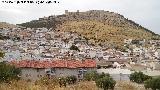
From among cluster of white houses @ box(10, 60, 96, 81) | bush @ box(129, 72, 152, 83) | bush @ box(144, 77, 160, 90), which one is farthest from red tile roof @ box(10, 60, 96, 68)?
bush @ box(144, 77, 160, 90)

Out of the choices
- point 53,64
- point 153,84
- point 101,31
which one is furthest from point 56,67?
point 101,31

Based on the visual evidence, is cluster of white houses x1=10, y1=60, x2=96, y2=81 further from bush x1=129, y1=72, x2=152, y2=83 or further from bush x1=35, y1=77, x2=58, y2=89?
bush x1=35, y1=77, x2=58, y2=89

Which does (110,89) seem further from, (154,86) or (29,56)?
(29,56)

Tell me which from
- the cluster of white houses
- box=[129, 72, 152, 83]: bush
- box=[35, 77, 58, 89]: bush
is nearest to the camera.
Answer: box=[35, 77, 58, 89]: bush

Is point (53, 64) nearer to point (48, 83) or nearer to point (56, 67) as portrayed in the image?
point (56, 67)

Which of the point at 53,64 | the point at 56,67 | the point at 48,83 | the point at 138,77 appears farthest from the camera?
the point at 53,64

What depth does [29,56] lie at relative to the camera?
256 feet

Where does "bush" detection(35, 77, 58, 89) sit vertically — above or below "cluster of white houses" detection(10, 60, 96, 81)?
above

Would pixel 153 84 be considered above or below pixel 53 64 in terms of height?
above

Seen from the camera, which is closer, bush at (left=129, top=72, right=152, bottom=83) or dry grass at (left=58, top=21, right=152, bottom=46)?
bush at (left=129, top=72, right=152, bottom=83)

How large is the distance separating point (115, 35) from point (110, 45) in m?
24.2

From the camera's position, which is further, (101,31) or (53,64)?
(101,31)

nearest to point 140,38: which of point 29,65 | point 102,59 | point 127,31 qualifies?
point 127,31

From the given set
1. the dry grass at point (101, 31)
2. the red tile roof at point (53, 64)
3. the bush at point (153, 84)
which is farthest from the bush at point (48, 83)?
the dry grass at point (101, 31)
